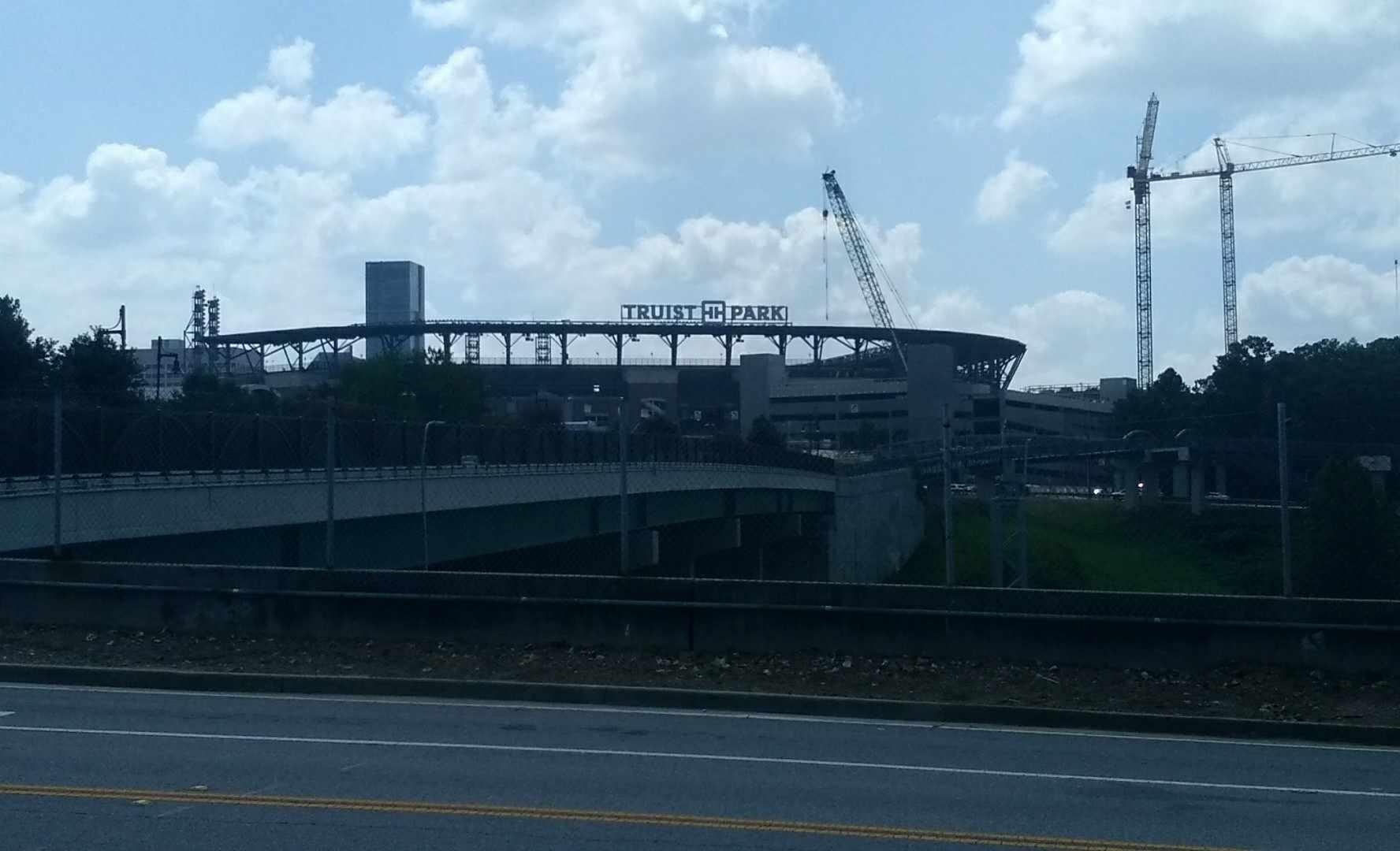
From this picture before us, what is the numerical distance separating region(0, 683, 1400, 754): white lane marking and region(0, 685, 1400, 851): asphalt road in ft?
0.28

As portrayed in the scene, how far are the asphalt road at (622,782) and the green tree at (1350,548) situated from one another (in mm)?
11368

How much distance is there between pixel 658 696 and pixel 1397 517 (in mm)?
19412

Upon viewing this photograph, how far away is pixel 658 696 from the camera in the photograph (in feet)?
47.6

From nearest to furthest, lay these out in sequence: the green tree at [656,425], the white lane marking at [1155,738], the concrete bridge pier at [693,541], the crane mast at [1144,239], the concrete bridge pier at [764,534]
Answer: the white lane marking at [1155,738], the concrete bridge pier at [693,541], the concrete bridge pier at [764,534], the green tree at [656,425], the crane mast at [1144,239]

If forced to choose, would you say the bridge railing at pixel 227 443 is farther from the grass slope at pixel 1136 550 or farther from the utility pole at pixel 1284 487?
the grass slope at pixel 1136 550

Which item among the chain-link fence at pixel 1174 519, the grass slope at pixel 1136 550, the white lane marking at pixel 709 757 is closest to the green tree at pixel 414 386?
the chain-link fence at pixel 1174 519

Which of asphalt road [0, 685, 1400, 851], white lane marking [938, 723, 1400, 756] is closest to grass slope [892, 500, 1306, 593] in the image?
white lane marking [938, 723, 1400, 756]

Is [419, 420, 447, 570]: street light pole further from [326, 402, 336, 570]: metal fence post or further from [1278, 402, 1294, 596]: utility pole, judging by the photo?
[1278, 402, 1294, 596]: utility pole

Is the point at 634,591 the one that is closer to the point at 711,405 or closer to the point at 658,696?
the point at 658,696

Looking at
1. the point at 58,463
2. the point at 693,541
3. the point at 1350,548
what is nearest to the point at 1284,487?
the point at 1350,548

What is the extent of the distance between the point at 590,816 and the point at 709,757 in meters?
2.48

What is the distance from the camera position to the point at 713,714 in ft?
46.3

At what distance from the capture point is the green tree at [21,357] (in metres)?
37.8

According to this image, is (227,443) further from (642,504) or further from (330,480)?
(642,504)
